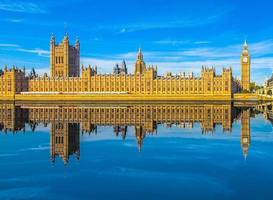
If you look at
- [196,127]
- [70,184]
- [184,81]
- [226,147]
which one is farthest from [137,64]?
→ [70,184]

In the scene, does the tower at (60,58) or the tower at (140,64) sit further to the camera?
the tower at (60,58)

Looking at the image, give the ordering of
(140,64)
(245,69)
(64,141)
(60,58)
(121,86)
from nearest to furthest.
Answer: (64,141) < (121,86) < (140,64) < (245,69) < (60,58)

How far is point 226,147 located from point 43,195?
51.3 ft

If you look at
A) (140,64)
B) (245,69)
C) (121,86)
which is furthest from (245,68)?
(121,86)

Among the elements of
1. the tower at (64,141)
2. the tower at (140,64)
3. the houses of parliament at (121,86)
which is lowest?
the tower at (64,141)

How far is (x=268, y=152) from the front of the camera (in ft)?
93.7

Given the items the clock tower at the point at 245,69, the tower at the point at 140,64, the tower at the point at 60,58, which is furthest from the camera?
the tower at the point at 60,58

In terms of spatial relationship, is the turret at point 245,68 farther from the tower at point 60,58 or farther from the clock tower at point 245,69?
the tower at point 60,58

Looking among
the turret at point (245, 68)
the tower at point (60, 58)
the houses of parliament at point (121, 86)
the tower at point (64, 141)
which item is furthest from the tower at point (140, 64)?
the tower at point (64, 141)

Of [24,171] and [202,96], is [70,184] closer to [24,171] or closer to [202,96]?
[24,171]

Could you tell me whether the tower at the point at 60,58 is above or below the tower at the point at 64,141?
above

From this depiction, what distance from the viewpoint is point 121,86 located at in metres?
146

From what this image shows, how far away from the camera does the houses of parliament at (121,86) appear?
13788 centimetres

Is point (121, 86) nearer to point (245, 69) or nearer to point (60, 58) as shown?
point (60, 58)
